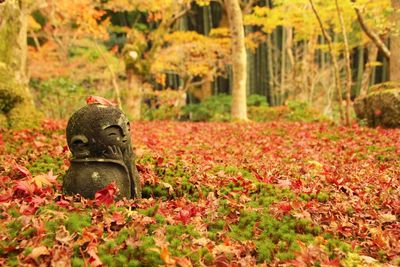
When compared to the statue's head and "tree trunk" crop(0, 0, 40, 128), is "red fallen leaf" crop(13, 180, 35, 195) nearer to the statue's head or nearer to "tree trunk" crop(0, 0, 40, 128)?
the statue's head

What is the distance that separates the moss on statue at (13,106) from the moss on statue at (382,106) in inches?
312

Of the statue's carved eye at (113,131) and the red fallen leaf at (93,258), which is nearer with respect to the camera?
the red fallen leaf at (93,258)

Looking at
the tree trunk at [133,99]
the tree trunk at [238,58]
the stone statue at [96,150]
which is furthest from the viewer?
the tree trunk at [133,99]

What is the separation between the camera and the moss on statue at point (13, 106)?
816 cm

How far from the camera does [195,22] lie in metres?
28.2

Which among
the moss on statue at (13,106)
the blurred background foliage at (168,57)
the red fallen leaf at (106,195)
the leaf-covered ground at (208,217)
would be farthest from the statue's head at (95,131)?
the blurred background foliage at (168,57)

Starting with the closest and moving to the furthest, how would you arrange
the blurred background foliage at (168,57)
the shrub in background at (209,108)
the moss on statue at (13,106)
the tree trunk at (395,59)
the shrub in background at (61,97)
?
the moss on statue at (13,106) → the tree trunk at (395,59) → the shrub in background at (61,97) → the blurred background foliage at (168,57) → the shrub in background at (209,108)

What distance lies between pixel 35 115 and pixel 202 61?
40.4 feet

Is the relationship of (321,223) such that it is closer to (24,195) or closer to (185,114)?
(24,195)

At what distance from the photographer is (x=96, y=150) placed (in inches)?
152

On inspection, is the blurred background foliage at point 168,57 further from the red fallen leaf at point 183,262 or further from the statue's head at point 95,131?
the red fallen leaf at point 183,262

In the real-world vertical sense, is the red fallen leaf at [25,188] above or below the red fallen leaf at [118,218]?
above

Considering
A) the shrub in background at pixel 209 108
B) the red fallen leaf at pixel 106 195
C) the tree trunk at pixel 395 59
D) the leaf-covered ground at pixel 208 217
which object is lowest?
the shrub in background at pixel 209 108

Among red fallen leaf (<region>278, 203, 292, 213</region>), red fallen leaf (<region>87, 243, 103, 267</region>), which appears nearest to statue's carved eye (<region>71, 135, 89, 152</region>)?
red fallen leaf (<region>87, 243, 103, 267</region>)
